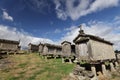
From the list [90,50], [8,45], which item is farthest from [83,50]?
[8,45]

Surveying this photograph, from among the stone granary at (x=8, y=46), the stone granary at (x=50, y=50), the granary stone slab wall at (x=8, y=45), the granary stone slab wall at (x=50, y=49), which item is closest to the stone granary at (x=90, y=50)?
the stone granary at (x=50, y=50)

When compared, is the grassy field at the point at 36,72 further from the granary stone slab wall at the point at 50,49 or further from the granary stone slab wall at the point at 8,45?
the granary stone slab wall at the point at 8,45

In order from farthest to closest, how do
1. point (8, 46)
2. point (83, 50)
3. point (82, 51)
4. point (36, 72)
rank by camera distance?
point (8, 46)
point (82, 51)
point (83, 50)
point (36, 72)

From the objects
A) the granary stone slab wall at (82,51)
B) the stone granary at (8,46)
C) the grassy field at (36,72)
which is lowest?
the grassy field at (36,72)

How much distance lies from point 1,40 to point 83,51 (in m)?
26.7

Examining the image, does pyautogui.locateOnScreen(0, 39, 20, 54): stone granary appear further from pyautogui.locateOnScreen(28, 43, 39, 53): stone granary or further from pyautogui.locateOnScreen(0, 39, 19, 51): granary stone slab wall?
pyautogui.locateOnScreen(28, 43, 39, 53): stone granary

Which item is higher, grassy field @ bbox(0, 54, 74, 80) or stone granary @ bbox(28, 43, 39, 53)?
stone granary @ bbox(28, 43, 39, 53)

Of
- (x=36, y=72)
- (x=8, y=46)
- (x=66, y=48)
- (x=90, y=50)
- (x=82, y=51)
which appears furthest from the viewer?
(x=8, y=46)

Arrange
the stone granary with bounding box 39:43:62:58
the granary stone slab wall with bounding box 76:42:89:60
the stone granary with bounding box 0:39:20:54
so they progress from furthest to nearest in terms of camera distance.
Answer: the stone granary with bounding box 0:39:20:54 < the stone granary with bounding box 39:43:62:58 < the granary stone slab wall with bounding box 76:42:89:60

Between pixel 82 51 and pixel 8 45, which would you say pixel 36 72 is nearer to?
pixel 82 51

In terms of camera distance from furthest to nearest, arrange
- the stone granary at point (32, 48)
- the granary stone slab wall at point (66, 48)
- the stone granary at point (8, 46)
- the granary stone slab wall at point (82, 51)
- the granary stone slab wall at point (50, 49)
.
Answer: the stone granary at point (32, 48) → the stone granary at point (8, 46) → the granary stone slab wall at point (50, 49) → the granary stone slab wall at point (66, 48) → the granary stone slab wall at point (82, 51)

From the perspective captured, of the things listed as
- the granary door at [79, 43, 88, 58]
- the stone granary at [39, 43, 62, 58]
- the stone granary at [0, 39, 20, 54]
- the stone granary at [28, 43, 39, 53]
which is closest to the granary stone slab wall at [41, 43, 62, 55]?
the stone granary at [39, 43, 62, 58]

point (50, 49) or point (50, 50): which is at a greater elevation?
point (50, 49)

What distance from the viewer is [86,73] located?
17.2 meters
